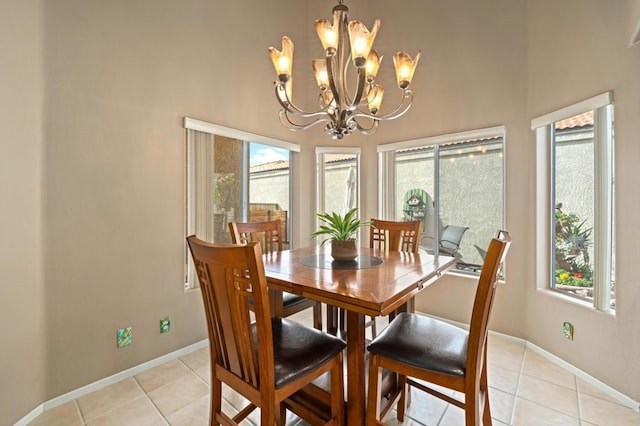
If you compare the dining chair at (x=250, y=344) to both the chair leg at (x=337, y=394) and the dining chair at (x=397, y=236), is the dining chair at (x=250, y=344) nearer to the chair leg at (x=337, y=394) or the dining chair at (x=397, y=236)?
the chair leg at (x=337, y=394)

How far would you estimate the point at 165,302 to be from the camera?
7.86 feet

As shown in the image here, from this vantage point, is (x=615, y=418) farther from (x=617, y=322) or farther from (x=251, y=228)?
(x=251, y=228)

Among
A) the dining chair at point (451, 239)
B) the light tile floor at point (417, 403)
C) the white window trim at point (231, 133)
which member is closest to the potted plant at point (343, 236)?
the light tile floor at point (417, 403)

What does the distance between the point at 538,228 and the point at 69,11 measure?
3961 millimetres

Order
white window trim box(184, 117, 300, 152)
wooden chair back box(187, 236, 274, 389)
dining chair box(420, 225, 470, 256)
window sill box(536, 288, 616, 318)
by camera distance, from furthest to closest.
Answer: dining chair box(420, 225, 470, 256)
white window trim box(184, 117, 300, 152)
window sill box(536, 288, 616, 318)
wooden chair back box(187, 236, 274, 389)

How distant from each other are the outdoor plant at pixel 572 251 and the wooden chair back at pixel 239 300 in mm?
2620

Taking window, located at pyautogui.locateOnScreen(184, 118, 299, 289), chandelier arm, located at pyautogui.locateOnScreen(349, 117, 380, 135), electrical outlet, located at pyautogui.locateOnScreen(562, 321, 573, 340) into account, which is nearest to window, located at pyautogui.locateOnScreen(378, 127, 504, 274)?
electrical outlet, located at pyautogui.locateOnScreen(562, 321, 573, 340)

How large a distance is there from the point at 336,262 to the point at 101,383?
1.90 meters

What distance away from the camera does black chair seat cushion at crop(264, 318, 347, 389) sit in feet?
3.98

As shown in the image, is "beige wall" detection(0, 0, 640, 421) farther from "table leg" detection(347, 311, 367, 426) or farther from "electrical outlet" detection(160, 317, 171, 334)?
"table leg" detection(347, 311, 367, 426)

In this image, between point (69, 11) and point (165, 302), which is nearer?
point (69, 11)

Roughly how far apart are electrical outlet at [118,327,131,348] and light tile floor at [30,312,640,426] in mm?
271

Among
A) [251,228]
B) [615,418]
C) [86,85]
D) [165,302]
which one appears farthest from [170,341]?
[615,418]

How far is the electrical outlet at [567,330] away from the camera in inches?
89.0
